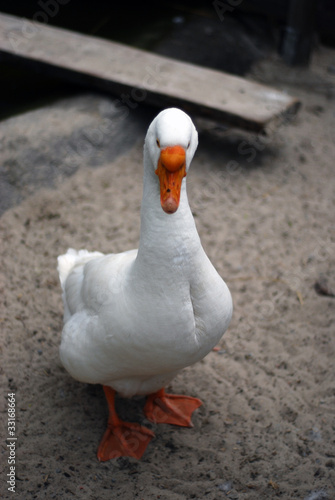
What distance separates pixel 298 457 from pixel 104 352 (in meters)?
1.30

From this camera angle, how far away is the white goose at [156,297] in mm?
1926

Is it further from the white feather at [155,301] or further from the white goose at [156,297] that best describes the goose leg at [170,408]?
the white feather at [155,301]

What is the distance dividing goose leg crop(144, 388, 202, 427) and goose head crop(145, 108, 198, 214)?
1.54 metres

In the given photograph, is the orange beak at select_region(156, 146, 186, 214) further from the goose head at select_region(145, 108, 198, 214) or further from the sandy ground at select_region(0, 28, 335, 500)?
the sandy ground at select_region(0, 28, 335, 500)

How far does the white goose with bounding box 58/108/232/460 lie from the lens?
1.93 meters

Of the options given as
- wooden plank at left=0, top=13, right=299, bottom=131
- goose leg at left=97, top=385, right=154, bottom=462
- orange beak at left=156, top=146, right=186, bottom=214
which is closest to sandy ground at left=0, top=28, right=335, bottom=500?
goose leg at left=97, top=385, right=154, bottom=462

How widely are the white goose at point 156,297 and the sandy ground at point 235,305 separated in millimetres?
519

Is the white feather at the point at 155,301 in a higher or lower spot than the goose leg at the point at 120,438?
higher

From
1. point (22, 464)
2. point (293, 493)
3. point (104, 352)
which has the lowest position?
point (22, 464)

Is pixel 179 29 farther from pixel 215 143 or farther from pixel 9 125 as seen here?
pixel 9 125

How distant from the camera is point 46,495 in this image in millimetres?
2496

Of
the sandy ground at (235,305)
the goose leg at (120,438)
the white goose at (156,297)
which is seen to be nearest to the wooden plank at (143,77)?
the sandy ground at (235,305)

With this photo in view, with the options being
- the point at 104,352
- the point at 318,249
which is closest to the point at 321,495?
the point at 104,352

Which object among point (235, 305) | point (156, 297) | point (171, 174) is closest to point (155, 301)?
point (156, 297)
